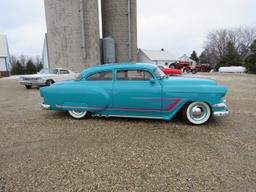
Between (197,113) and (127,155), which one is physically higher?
(197,113)

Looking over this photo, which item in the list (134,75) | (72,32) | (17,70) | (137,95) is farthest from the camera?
(17,70)

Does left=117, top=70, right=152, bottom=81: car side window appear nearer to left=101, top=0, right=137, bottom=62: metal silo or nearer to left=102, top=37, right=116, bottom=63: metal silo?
left=102, top=37, right=116, bottom=63: metal silo

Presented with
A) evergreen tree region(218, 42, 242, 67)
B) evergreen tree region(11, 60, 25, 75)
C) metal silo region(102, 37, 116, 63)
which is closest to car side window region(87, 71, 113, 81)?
metal silo region(102, 37, 116, 63)

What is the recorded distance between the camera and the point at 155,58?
40.1 m

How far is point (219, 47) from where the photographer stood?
53.1 metres

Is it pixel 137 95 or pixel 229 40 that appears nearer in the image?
pixel 137 95

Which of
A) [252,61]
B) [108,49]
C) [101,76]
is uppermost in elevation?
[108,49]

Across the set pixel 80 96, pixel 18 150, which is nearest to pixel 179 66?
pixel 80 96

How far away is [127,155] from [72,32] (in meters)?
14.3

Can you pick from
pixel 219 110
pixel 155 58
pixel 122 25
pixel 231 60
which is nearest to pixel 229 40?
pixel 231 60

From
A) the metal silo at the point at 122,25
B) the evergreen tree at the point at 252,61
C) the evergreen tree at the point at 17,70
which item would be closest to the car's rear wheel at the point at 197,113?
the metal silo at the point at 122,25

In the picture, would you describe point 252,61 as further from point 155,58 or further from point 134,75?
point 134,75

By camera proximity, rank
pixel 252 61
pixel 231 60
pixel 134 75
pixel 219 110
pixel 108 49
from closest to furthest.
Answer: pixel 219 110 < pixel 134 75 < pixel 108 49 < pixel 252 61 < pixel 231 60

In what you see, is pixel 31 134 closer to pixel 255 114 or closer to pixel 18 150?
pixel 18 150
